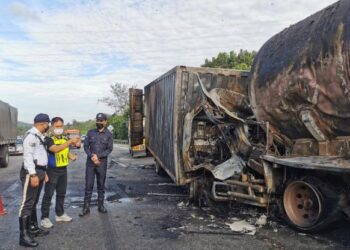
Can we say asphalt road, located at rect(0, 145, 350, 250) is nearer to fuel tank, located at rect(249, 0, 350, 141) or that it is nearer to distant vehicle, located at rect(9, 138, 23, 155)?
fuel tank, located at rect(249, 0, 350, 141)

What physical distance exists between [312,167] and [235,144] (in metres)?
2.11

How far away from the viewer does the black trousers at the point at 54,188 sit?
6824 millimetres

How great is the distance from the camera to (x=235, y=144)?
7.46 m

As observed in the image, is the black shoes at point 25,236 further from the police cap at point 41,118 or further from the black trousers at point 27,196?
the police cap at point 41,118

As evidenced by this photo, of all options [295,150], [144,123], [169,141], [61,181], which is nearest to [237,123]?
[295,150]

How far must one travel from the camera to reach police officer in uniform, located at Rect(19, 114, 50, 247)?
5.82 metres

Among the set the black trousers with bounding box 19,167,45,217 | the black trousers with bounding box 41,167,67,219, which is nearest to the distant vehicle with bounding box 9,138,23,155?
the black trousers with bounding box 41,167,67,219

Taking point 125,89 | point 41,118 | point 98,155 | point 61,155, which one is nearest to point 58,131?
point 61,155

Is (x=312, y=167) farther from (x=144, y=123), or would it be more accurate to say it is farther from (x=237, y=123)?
(x=144, y=123)

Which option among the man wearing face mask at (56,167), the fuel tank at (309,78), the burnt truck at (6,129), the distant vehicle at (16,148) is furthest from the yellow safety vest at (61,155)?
the distant vehicle at (16,148)

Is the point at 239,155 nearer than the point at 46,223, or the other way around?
the point at 46,223

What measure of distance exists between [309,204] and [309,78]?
1641mm

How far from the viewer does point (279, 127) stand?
6719 millimetres

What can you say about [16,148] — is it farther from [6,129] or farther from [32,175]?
[32,175]
